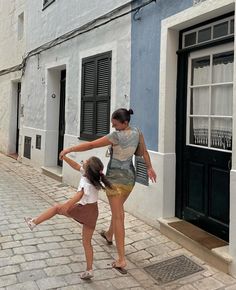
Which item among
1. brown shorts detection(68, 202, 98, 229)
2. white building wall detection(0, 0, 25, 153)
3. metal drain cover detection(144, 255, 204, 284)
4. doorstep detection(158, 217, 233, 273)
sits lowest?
metal drain cover detection(144, 255, 204, 284)

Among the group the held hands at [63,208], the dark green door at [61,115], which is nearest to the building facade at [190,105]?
the held hands at [63,208]

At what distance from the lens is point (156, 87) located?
16.6 ft

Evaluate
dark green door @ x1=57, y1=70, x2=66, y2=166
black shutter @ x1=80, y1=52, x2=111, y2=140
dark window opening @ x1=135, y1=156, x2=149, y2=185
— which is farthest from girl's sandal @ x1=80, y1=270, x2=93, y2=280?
dark green door @ x1=57, y1=70, x2=66, y2=166

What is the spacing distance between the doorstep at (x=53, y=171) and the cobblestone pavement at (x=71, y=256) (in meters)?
2.11

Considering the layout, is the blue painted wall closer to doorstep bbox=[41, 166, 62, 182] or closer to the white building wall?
doorstep bbox=[41, 166, 62, 182]

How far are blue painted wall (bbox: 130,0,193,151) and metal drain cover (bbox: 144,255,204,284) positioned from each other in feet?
5.20

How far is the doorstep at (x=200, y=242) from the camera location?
3.74 metres

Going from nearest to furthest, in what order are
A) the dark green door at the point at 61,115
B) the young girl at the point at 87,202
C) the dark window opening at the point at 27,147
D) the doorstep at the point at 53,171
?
the young girl at the point at 87,202 < the doorstep at the point at 53,171 < the dark green door at the point at 61,115 < the dark window opening at the point at 27,147

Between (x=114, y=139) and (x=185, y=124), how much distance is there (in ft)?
4.63

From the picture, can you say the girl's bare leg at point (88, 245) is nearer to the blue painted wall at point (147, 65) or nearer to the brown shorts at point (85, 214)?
the brown shorts at point (85, 214)

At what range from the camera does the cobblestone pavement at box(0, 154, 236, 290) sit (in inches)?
138

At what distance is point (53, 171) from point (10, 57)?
5550mm

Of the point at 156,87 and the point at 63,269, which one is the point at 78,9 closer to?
the point at 156,87

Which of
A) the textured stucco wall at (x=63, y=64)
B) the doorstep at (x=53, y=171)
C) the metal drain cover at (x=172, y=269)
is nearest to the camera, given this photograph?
the metal drain cover at (x=172, y=269)
